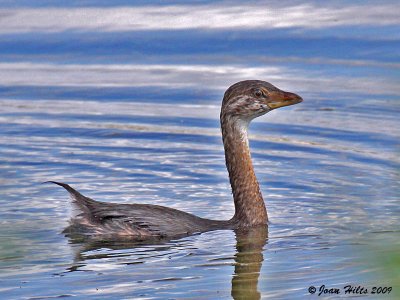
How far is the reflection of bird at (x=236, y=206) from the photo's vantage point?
11.5m

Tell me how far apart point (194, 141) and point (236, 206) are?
286cm

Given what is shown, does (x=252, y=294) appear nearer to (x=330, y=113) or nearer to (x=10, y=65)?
(x=330, y=113)

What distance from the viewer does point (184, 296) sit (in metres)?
9.35

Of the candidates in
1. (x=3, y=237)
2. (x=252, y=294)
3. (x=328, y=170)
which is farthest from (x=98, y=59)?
(x=252, y=294)

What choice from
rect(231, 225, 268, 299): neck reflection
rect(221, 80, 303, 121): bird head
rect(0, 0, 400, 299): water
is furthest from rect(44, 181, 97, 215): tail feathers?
rect(221, 80, 303, 121): bird head

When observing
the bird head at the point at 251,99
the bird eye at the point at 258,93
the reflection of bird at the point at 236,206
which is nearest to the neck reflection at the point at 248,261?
the reflection of bird at the point at 236,206

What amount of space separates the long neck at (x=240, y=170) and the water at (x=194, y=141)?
0.83 feet

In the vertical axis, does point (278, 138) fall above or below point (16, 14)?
below

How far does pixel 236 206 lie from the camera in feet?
40.3

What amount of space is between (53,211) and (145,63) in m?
6.76

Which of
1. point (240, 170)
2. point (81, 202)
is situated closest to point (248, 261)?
point (81, 202)

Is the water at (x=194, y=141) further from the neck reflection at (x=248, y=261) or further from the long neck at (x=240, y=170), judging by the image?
the long neck at (x=240, y=170)

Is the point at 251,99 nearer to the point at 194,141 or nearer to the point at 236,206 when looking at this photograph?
the point at 236,206

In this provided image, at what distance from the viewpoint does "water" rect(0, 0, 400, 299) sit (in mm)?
10117
